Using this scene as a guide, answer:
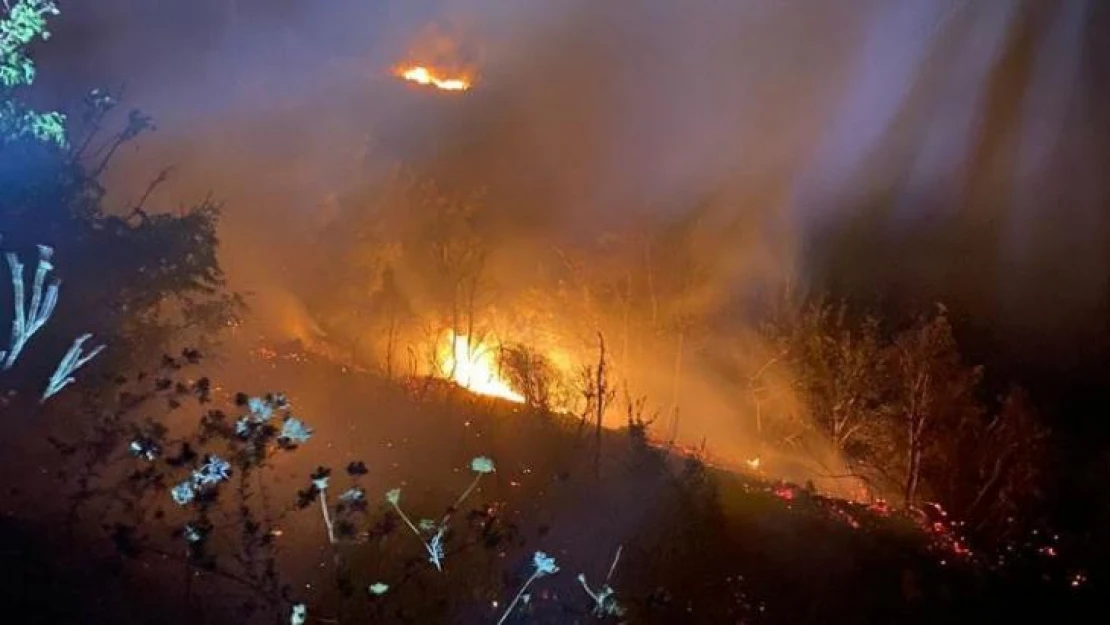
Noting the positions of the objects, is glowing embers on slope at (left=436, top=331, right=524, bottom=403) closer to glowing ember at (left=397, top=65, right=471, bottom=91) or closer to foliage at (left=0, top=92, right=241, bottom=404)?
foliage at (left=0, top=92, right=241, bottom=404)

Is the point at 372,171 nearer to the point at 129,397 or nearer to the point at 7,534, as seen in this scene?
the point at 129,397

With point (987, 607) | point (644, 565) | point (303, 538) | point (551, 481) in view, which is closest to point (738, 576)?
point (644, 565)

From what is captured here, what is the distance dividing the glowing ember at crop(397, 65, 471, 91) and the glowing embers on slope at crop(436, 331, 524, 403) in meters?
19.8

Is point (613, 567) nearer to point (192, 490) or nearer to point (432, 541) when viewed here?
point (432, 541)

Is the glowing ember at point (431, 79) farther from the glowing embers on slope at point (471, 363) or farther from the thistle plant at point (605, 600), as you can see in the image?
the thistle plant at point (605, 600)

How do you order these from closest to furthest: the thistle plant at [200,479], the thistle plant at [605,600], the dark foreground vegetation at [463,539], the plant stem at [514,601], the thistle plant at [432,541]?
the thistle plant at [200,479] → the thistle plant at [432,541] → the dark foreground vegetation at [463,539] → the thistle plant at [605,600] → the plant stem at [514,601]

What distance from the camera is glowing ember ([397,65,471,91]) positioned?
153ft

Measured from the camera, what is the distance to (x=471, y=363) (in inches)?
1096

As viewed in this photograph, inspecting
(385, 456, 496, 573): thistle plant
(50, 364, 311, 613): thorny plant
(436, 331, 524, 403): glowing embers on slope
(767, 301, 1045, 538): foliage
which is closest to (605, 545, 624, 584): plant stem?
(385, 456, 496, 573): thistle plant

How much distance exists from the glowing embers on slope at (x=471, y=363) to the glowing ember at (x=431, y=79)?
19761mm

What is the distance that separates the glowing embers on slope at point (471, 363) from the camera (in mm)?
25297

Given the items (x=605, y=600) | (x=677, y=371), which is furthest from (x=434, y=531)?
(x=677, y=371)

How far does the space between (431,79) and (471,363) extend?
77.6 feet

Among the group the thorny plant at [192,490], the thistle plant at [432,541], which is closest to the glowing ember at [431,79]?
the thorny plant at [192,490]
